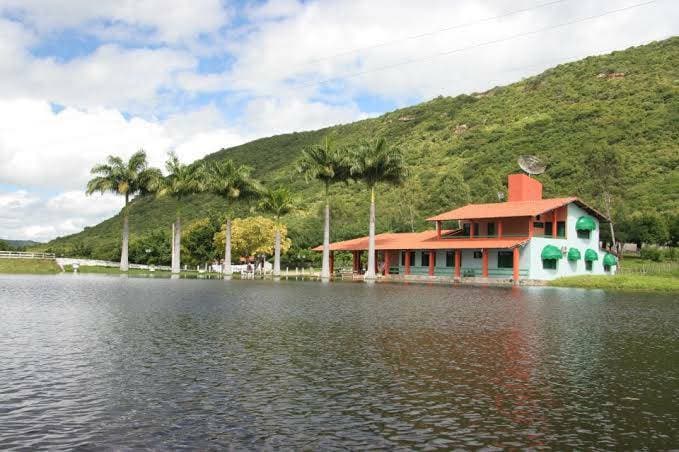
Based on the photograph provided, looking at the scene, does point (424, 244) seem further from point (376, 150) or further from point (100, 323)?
point (100, 323)

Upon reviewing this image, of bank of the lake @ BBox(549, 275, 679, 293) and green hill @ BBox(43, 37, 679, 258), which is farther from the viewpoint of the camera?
green hill @ BBox(43, 37, 679, 258)

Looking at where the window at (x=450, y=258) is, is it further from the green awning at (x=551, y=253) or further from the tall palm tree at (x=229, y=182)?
the tall palm tree at (x=229, y=182)

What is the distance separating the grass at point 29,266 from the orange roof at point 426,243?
3127 centimetres

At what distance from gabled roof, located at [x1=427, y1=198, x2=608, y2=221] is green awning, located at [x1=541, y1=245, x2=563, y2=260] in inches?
151

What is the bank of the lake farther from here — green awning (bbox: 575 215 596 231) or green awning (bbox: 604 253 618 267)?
green awning (bbox: 604 253 618 267)

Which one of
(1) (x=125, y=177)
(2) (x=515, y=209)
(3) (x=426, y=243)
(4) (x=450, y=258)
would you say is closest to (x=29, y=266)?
(1) (x=125, y=177)

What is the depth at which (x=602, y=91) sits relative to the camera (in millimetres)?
128875

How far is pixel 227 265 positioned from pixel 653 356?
60670 mm

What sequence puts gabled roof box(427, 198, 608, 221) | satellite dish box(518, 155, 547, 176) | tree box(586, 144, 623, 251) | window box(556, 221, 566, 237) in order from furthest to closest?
tree box(586, 144, 623, 251) → satellite dish box(518, 155, 547, 176) → window box(556, 221, 566, 237) → gabled roof box(427, 198, 608, 221)

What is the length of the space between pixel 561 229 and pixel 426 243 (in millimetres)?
13441

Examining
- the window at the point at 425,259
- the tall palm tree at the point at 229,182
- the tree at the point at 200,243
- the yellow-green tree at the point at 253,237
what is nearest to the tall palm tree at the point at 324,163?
the tall palm tree at the point at 229,182

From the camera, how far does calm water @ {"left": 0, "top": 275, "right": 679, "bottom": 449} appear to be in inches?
384

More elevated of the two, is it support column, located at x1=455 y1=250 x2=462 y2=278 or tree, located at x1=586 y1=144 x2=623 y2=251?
tree, located at x1=586 y1=144 x2=623 y2=251

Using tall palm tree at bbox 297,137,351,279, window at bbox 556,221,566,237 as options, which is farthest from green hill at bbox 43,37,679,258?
window at bbox 556,221,566,237
